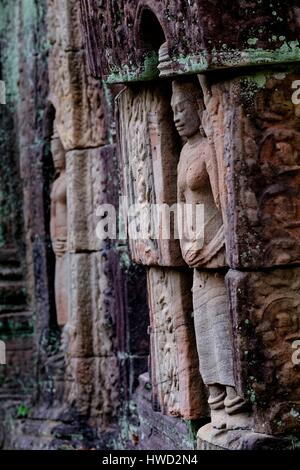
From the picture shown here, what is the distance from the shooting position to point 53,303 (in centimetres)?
1213

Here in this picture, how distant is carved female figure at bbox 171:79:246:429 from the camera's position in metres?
8.10

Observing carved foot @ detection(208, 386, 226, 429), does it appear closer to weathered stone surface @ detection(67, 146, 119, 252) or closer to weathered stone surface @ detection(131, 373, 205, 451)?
weathered stone surface @ detection(131, 373, 205, 451)

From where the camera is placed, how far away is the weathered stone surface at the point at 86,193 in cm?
1087

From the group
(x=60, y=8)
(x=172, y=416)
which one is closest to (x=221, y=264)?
(x=172, y=416)

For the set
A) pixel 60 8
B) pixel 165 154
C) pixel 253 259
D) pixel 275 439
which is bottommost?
pixel 275 439

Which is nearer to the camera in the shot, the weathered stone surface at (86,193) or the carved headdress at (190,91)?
the carved headdress at (190,91)

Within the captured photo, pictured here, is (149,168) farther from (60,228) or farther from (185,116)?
(60,228)

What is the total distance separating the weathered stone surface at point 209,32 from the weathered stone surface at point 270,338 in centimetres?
88

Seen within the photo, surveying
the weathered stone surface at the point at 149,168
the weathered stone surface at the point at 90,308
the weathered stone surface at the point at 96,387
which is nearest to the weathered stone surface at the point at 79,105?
the weathered stone surface at the point at 90,308

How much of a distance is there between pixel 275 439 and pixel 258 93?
4.61 ft

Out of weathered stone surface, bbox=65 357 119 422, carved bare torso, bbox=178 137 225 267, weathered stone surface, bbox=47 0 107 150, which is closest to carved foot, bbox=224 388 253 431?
carved bare torso, bbox=178 137 225 267

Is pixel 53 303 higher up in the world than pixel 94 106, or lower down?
lower down

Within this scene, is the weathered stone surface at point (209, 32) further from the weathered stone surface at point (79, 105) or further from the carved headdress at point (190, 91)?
the weathered stone surface at point (79, 105)

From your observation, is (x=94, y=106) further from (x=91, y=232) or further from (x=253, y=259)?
(x=253, y=259)
